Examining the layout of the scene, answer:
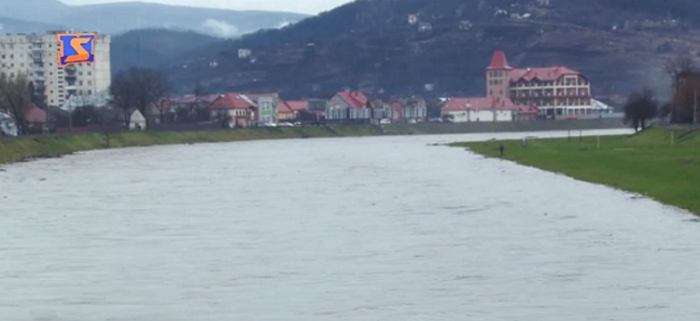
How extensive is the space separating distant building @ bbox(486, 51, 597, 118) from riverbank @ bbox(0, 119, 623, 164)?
18116 mm

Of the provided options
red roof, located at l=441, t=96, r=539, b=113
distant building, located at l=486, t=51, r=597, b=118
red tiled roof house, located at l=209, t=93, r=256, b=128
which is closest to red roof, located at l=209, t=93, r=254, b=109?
red tiled roof house, located at l=209, t=93, r=256, b=128

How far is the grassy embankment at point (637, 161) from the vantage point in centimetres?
3475

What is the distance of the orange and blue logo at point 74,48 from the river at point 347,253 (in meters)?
57.6

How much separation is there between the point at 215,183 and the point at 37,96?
278ft

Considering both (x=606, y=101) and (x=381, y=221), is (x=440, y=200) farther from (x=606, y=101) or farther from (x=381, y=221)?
(x=606, y=101)

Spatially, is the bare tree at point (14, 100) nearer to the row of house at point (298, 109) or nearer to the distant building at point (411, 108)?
the row of house at point (298, 109)

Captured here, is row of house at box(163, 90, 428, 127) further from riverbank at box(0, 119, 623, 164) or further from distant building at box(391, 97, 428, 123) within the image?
riverbank at box(0, 119, 623, 164)

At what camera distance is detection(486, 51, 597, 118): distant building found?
160750mm

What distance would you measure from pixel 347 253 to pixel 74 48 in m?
87.4

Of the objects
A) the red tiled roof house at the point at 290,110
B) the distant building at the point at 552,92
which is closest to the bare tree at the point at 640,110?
the red tiled roof house at the point at 290,110

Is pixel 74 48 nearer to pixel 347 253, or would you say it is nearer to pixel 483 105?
pixel 483 105

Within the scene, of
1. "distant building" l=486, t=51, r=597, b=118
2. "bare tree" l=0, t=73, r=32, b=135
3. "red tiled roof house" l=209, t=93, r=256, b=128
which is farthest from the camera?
"distant building" l=486, t=51, r=597, b=118

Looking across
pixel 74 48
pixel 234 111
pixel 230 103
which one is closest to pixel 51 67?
pixel 234 111

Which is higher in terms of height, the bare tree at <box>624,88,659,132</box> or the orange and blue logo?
the orange and blue logo
